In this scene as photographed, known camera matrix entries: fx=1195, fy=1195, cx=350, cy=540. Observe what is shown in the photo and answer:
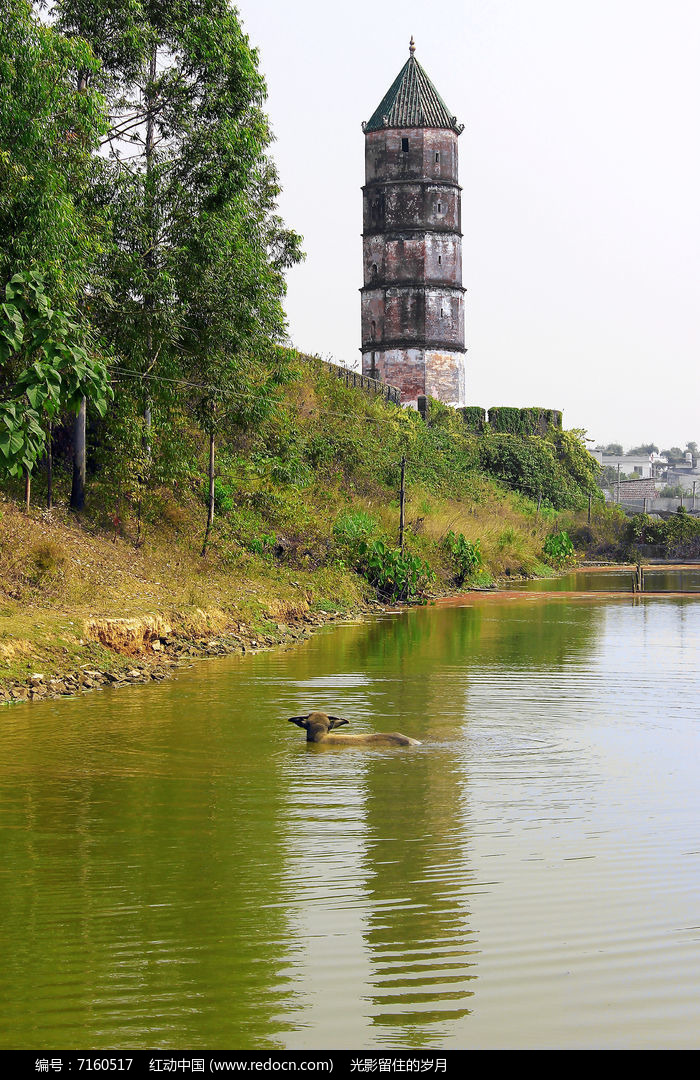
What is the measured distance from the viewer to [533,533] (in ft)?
175

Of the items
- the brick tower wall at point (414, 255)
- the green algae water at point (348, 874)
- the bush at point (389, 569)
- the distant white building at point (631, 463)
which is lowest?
the green algae water at point (348, 874)

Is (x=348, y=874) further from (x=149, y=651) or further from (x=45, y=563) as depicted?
(x=45, y=563)

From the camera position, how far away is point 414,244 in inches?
2378

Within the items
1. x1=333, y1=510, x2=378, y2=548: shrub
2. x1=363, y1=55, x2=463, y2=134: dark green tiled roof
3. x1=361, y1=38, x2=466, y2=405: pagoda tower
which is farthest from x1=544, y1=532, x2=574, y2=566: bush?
x1=363, y1=55, x2=463, y2=134: dark green tiled roof

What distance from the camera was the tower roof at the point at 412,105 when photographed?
60.7 metres

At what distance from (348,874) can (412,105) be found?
59.1 meters

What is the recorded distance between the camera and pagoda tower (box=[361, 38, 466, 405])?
198 ft

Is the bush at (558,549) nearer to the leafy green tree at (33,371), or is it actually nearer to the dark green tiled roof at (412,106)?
the dark green tiled roof at (412,106)

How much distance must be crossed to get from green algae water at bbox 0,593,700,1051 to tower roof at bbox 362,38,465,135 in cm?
5057

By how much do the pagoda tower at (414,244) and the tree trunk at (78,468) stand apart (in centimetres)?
3759

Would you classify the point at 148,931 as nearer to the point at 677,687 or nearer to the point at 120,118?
the point at 677,687

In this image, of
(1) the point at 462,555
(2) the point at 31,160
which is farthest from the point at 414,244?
(2) the point at 31,160

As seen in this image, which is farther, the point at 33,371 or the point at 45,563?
the point at 45,563

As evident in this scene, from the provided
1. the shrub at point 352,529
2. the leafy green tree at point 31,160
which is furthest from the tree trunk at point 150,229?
the shrub at point 352,529
